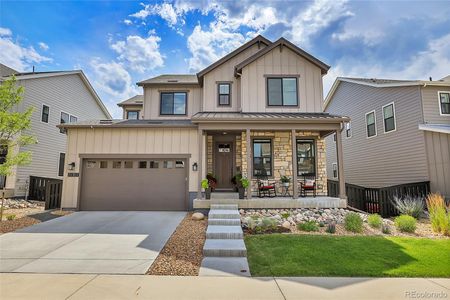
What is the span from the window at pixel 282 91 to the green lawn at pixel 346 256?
677 cm

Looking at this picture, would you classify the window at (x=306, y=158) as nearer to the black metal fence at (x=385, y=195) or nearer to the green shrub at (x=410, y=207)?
the black metal fence at (x=385, y=195)

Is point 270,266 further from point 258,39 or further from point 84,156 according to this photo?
point 258,39

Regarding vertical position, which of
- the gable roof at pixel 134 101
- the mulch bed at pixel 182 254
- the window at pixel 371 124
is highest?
the gable roof at pixel 134 101

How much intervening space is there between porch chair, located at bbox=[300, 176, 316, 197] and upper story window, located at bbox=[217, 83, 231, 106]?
5.32m

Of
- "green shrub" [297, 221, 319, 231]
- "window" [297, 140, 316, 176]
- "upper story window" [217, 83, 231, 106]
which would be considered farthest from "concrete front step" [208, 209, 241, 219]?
"upper story window" [217, 83, 231, 106]

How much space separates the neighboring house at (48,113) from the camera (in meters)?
13.1

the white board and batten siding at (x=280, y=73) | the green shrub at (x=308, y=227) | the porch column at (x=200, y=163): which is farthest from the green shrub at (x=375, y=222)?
the porch column at (x=200, y=163)

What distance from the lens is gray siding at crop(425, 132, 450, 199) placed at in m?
9.88

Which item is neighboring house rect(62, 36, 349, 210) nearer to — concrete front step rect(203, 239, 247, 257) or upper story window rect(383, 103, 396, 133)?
concrete front step rect(203, 239, 247, 257)

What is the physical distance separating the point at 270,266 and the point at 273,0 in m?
10.3

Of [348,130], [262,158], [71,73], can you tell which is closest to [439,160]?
[348,130]

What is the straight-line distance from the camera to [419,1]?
9.70 m

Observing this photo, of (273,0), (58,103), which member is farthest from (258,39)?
(58,103)

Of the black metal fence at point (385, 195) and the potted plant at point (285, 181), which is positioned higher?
the potted plant at point (285, 181)
